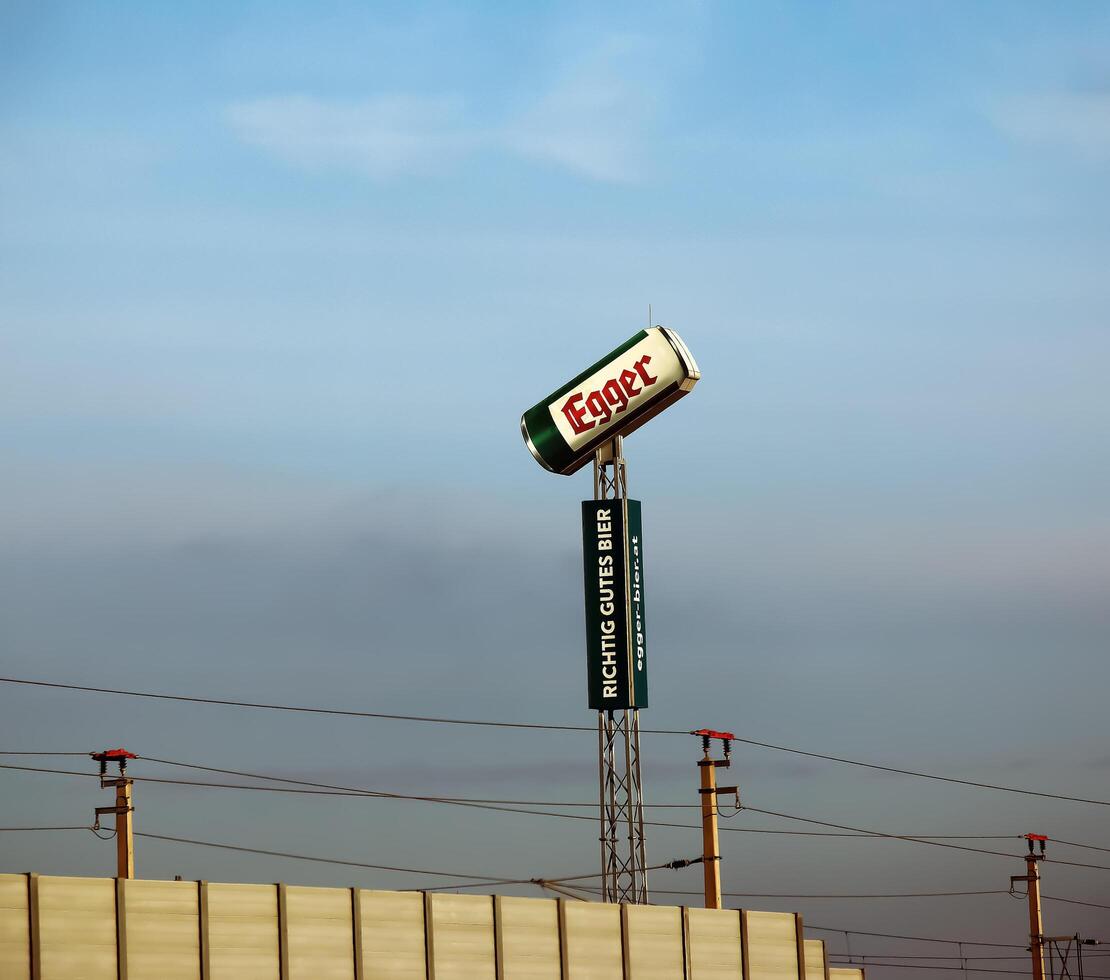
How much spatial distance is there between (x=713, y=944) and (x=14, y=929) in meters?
18.1

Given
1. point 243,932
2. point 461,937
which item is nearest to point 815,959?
point 461,937

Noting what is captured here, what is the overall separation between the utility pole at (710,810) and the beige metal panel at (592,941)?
26.2 feet

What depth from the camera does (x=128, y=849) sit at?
47.3 metres

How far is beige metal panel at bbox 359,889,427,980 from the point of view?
3434 centimetres

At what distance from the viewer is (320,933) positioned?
110 ft

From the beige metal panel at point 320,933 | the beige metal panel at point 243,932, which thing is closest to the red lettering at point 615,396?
the beige metal panel at point 320,933

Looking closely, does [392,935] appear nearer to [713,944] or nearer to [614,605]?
[713,944]

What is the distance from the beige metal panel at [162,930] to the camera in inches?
1206

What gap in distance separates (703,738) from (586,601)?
484 centimetres

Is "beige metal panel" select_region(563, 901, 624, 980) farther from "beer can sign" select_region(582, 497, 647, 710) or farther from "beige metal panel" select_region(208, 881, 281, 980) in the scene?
"beer can sign" select_region(582, 497, 647, 710)

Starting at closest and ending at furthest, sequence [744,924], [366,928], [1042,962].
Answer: [366,928], [744,924], [1042,962]

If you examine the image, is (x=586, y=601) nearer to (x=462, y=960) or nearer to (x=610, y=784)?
(x=610, y=784)

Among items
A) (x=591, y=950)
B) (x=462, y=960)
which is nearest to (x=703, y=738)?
(x=591, y=950)

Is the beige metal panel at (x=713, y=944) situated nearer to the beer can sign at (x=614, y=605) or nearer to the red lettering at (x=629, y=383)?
the beer can sign at (x=614, y=605)
